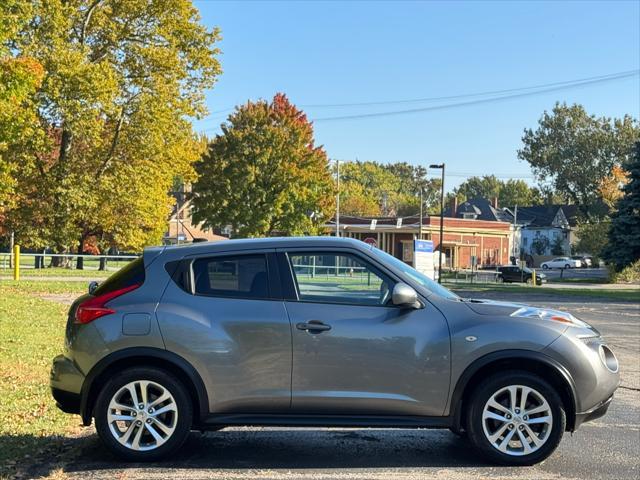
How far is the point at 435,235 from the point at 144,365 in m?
67.7

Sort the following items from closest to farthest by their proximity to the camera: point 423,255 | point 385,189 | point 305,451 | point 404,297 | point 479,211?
point 404,297, point 305,451, point 423,255, point 479,211, point 385,189

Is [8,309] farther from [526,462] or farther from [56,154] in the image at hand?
[56,154]

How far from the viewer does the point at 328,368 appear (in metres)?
5.29

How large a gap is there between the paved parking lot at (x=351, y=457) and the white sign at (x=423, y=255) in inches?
618

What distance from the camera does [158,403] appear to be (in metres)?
5.34

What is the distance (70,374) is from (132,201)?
32.4 meters

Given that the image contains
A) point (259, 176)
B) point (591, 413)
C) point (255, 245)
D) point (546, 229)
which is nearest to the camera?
point (591, 413)

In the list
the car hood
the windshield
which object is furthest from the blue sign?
the car hood

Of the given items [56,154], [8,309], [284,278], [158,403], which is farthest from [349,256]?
[56,154]

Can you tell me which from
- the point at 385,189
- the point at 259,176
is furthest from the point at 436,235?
the point at 385,189

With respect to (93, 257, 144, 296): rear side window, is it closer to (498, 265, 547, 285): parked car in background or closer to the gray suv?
the gray suv

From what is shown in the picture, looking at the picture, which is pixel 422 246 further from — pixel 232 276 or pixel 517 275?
pixel 517 275

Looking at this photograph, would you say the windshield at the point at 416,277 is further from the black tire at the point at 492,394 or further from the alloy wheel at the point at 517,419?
the alloy wheel at the point at 517,419

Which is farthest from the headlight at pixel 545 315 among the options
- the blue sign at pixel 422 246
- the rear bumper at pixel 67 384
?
the blue sign at pixel 422 246
